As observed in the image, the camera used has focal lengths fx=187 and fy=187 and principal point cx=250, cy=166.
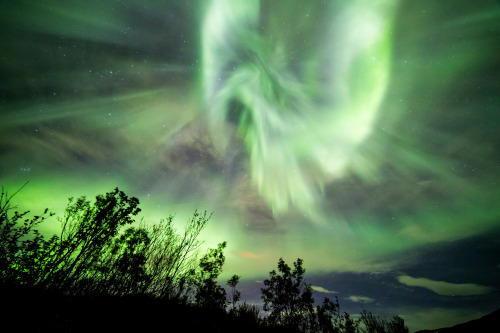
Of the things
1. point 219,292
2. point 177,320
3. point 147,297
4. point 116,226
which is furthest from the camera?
point 219,292

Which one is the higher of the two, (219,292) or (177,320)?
(219,292)

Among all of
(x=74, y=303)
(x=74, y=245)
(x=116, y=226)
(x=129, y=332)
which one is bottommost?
(x=129, y=332)

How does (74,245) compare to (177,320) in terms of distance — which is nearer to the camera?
(177,320)

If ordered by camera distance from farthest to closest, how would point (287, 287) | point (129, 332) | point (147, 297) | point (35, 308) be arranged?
1. point (287, 287)
2. point (147, 297)
3. point (35, 308)
4. point (129, 332)

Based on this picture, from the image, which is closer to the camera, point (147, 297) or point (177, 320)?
point (177, 320)

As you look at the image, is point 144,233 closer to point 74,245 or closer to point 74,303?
point 74,245

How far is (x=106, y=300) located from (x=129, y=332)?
7.64 metres

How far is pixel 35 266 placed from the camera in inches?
605

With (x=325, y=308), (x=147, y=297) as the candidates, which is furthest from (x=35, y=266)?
(x=325, y=308)

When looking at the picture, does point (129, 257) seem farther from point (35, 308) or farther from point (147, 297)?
point (35, 308)

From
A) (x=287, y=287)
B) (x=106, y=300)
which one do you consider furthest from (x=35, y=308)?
(x=287, y=287)

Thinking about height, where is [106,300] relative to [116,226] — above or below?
below

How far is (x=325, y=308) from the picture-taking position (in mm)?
29734

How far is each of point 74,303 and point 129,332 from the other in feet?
21.8
